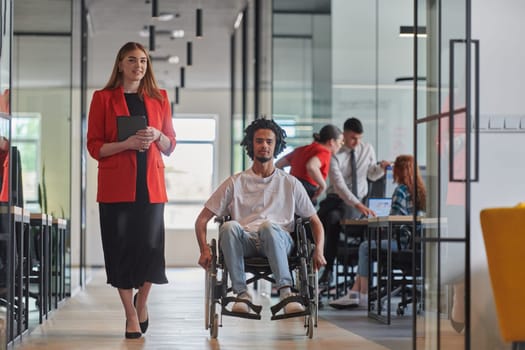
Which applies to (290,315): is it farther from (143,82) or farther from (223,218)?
(143,82)

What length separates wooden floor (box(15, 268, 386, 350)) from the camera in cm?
483

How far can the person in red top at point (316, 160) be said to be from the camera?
292 inches

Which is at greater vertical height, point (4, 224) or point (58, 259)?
point (4, 224)

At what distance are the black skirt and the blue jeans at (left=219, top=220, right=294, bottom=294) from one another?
1.11 ft

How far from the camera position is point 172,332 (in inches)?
217

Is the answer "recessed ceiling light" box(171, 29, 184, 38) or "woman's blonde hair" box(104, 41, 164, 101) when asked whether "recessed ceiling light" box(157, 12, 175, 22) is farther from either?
"woman's blonde hair" box(104, 41, 164, 101)

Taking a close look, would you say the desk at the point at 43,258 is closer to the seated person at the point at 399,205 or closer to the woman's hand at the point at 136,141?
the woman's hand at the point at 136,141

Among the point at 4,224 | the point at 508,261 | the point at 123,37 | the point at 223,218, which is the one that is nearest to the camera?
the point at 508,261

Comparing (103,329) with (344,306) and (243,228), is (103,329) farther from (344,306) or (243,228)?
(344,306)

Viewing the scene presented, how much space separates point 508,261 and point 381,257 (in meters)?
2.96

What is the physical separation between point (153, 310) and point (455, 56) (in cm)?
398

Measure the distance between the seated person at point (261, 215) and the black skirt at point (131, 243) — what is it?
0.77 feet

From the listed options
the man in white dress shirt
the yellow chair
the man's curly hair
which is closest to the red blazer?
the man's curly hair

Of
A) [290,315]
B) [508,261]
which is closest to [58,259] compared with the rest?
[290,315]
